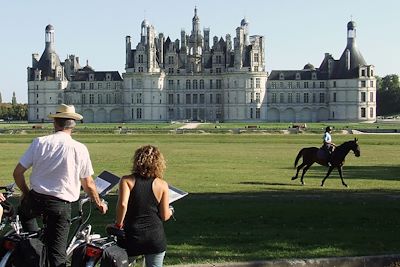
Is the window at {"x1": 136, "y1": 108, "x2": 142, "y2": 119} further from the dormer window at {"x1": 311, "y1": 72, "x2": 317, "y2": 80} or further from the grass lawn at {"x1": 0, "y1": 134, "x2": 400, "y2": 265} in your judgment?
the grass lawn at {"x1": 0, "y1": 134, "x2": 400, "y2": 265}

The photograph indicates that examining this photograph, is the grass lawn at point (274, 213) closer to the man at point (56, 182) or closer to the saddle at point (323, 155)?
the saddle at point (323, 155)

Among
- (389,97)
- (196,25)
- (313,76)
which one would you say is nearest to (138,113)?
(196,25)

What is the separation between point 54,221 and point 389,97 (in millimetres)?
128078

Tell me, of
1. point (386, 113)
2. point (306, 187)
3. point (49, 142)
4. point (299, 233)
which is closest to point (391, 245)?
point (299, 233)

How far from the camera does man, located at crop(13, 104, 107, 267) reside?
6.78m

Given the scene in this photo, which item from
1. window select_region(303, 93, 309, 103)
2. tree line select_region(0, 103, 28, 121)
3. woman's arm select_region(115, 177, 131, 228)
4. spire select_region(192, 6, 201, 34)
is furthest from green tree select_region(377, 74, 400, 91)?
woman's arm select_region(115, 177, 131, 228)

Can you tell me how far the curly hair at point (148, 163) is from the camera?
21.1ft

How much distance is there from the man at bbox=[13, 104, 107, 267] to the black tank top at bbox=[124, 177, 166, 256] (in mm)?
407

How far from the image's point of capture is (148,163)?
644 centimetres

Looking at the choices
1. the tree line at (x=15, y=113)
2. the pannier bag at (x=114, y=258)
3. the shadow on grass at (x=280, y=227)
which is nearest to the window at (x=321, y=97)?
the tree line at (x=15, y=113)

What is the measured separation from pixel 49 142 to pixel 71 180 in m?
0.40

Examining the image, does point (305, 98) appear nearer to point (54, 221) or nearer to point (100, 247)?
point (54, 221)

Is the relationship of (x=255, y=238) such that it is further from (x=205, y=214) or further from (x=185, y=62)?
(x=185, y=62)

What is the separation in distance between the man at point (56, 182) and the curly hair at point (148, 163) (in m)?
0.59
